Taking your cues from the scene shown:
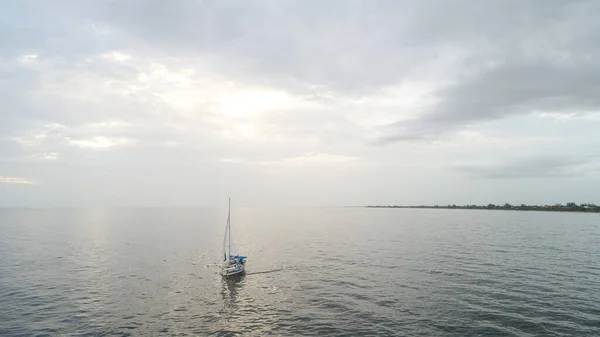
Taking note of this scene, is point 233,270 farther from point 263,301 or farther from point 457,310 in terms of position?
point 457,310

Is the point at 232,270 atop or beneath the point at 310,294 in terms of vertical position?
atop

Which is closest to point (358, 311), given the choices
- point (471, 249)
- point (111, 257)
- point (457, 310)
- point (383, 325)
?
point (383, 325)

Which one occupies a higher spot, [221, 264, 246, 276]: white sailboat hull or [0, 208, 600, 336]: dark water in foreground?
[221, 264, 246, 276]: white sailboat hull

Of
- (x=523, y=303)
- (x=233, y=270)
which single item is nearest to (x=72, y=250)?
(x=233, y=270)

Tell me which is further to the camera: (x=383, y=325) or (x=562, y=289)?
(x=562, y=289)

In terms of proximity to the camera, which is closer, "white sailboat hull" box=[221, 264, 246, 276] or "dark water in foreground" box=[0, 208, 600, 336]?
"dark water in foreground" box=[0, 208, 600, 336]

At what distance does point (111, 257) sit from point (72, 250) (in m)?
19.0

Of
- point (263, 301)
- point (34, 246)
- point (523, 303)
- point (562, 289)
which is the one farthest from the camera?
point (34, 246)

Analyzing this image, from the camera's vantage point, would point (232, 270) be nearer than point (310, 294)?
No

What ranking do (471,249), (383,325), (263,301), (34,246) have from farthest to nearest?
(34,246) → (471,249) → (263,301) → (383,325)

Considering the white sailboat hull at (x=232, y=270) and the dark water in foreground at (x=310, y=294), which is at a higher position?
the white sailboat hull at (x=232, y=270)

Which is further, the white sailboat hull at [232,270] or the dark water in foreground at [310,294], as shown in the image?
the white sailboat hull at [232,270]

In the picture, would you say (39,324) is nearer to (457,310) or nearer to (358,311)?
(358,311)

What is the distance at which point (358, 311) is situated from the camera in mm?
38875
